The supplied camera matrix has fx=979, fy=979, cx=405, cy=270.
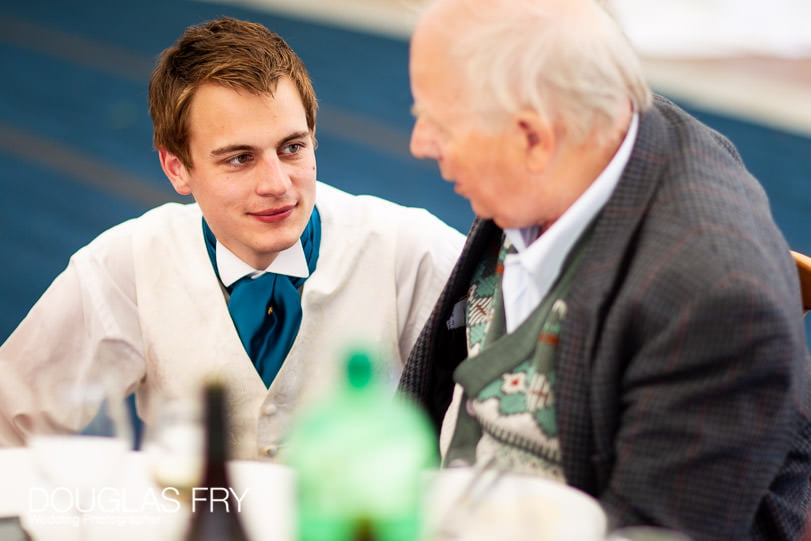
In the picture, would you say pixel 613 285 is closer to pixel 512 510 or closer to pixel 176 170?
pixel 512 510

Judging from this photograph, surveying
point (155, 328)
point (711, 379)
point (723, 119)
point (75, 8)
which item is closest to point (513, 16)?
point (711, 379)

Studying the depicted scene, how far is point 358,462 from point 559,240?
0.61 m

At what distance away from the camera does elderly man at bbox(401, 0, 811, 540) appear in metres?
1.27

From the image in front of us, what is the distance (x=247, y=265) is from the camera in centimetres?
201

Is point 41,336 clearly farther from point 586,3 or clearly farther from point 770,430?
point 770,430

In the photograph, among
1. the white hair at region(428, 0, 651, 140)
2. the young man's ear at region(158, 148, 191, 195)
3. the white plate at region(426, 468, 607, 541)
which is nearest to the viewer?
the white plate at region(426, 468, 607, 541)

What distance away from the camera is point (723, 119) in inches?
210

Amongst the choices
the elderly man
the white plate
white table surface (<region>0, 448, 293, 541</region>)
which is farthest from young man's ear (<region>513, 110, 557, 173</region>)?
white table surface (<region>0, 448, 293, 541</region>)

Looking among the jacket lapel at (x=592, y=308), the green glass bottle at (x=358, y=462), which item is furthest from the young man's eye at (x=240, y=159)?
the green glass bottle at (x=358, y=462)

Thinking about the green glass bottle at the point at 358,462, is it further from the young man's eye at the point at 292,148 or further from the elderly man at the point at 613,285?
the young man's eye at the point at 292,148

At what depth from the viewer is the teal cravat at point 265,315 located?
197 centimetres

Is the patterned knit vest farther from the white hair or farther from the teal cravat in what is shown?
the teal cravat

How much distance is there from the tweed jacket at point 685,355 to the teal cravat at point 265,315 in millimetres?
749

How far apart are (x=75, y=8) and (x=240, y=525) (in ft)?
23.7
